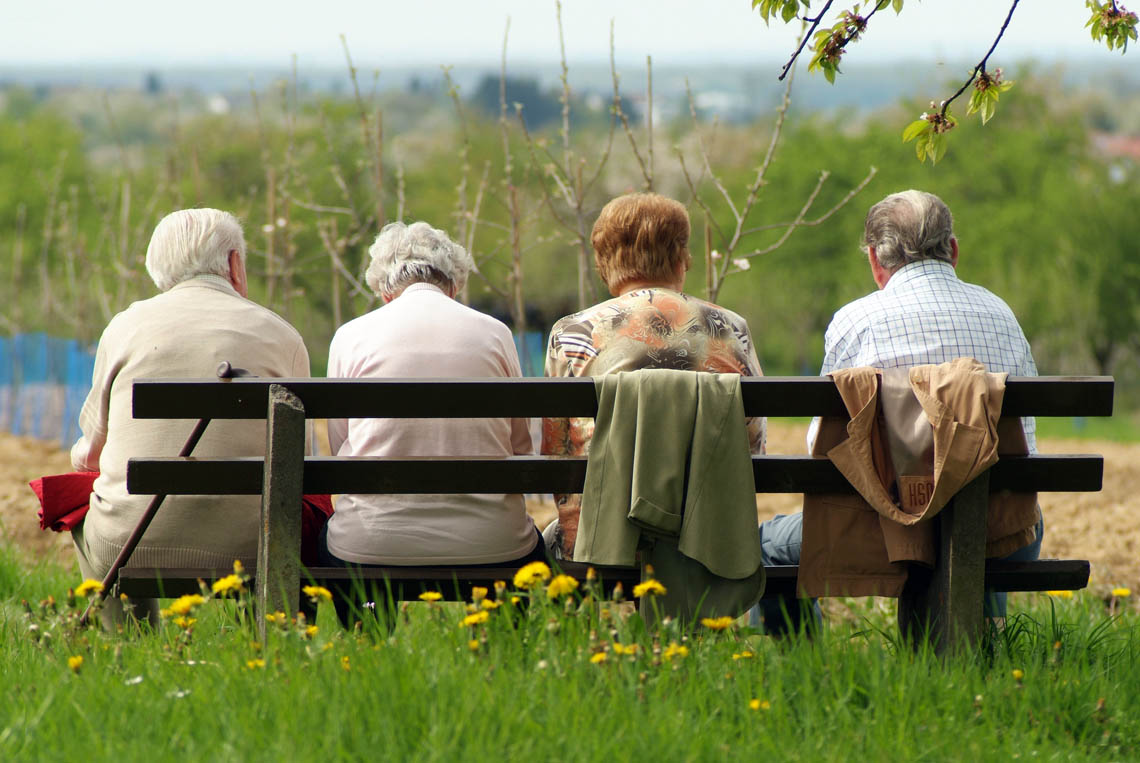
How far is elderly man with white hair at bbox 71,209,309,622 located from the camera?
3520 mm

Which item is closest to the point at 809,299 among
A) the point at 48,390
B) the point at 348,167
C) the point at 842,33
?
the point at 348,167

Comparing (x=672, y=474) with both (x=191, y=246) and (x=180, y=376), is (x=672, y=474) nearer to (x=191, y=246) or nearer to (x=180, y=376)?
(x=180, y=376)

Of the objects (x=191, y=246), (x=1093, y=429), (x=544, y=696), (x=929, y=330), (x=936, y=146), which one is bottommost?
(x=1093, y=429)

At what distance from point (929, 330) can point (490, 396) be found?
53.0 inches

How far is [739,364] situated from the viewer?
11.2ft

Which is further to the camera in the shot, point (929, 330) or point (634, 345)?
point (929, 330)

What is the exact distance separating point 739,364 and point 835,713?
1.06 metres

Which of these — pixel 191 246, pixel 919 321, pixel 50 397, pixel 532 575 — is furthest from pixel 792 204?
pixel 532 575

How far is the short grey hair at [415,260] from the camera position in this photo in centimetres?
374

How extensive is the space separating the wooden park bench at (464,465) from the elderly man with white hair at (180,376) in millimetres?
392

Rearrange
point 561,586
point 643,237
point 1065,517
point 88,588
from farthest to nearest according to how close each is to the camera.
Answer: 1. point 1065,517
2. point 643,237
3. point 88,588
4. point 561,586

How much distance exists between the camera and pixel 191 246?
3752mm

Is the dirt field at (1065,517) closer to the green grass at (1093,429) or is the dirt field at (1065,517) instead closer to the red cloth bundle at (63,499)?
the red cloth bundle at (63,499)

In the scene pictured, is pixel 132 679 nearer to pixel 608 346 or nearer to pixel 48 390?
pixel 608 346
